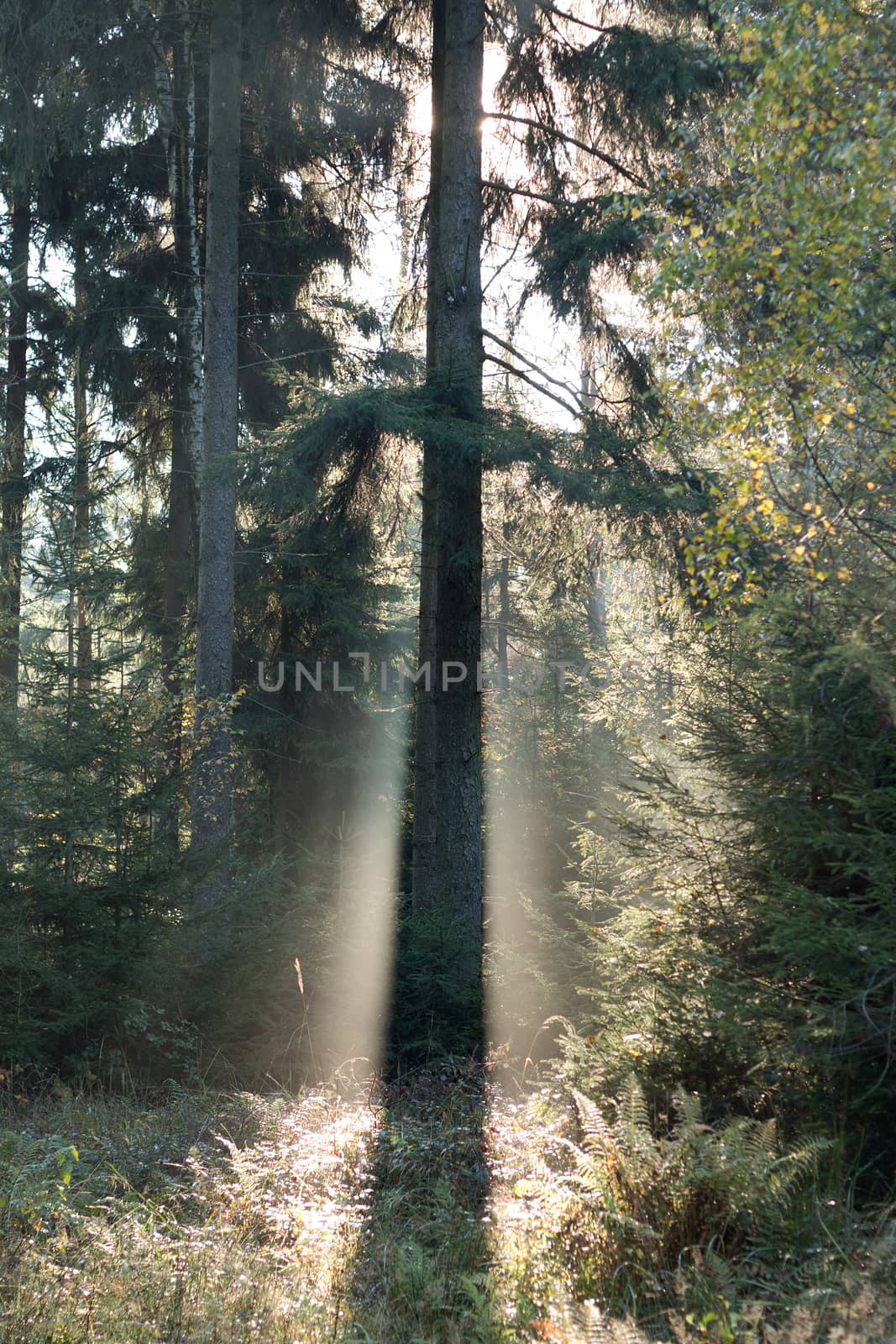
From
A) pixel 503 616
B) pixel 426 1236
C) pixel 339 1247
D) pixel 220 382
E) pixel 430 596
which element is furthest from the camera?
pixel 503 616

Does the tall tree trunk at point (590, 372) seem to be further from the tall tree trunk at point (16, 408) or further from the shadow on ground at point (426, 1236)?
the tall tree trunk at point (16, 408)

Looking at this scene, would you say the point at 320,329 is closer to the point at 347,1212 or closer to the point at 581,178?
the point at 581,178

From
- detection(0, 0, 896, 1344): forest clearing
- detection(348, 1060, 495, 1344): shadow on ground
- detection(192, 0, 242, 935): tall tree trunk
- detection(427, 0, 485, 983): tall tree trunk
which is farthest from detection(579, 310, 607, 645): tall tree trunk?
detection(348, 1060, 495, 1344): shadow on ground

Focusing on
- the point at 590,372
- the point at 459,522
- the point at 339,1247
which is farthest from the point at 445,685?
the point at 339,1247

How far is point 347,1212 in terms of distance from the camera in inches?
161

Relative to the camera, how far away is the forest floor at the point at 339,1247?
3.19 metres

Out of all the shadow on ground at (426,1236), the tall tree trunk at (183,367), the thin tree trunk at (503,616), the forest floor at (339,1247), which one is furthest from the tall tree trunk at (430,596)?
the thin tree trunk at (503,616)

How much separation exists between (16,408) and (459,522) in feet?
31.6

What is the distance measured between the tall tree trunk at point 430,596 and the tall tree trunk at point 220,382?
2.36m

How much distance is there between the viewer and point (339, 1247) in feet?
12.9

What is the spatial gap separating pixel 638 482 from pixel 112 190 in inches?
382

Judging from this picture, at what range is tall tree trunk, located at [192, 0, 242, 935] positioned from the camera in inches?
489

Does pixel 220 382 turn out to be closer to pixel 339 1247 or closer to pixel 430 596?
pixel 430 596

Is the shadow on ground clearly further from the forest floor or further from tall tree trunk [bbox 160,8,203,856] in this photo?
tall tree trunk [bbox 160,8,203,856]
